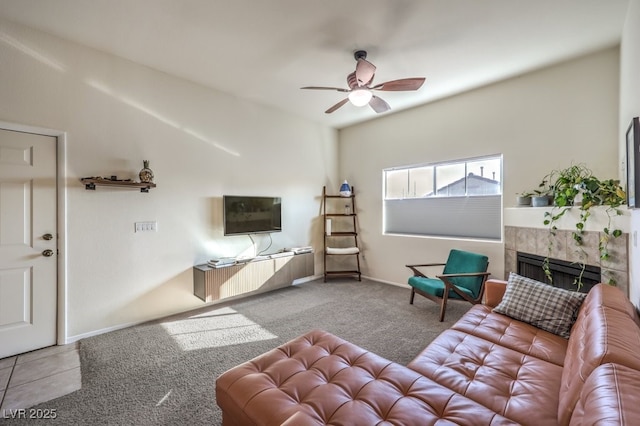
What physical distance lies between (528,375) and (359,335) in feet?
5.18

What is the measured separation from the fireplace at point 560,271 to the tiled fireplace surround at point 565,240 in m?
0.05

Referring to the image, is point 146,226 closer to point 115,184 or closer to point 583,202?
point 115,184

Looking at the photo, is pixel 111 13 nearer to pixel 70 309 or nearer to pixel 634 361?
pixel 70 309

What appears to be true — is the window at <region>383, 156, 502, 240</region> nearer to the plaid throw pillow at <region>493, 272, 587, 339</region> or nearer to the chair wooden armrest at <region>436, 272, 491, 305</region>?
the chair wooden armrest at <region>436, 272, 491, 305</region>

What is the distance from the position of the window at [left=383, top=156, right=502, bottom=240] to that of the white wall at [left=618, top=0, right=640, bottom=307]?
1.37m

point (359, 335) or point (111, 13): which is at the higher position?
point (111, 13)

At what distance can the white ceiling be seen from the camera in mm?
2230

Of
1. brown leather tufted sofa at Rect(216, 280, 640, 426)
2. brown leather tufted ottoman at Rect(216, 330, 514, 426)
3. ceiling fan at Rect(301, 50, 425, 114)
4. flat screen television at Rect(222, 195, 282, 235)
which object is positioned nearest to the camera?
brown leather tufted sofa at Rect(216, 280, 640, 426)

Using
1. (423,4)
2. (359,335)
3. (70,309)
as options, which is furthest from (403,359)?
(70,309)

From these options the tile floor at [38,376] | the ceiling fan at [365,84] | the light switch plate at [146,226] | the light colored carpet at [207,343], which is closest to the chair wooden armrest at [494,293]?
the light colored carpet at [207,343]

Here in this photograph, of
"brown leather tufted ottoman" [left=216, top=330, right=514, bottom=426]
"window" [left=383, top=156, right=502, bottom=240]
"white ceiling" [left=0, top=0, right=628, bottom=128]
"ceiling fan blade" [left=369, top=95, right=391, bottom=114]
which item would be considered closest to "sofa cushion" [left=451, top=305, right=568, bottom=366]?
"brown leather tufted ottoman" [left=216, top=330, right=514, bottom=426]

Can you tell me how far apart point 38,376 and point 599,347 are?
350 cm

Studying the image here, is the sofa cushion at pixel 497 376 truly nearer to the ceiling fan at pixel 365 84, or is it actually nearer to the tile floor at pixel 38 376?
the ceiling fan at pixel 365 84

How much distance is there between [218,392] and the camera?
146 centimetres
